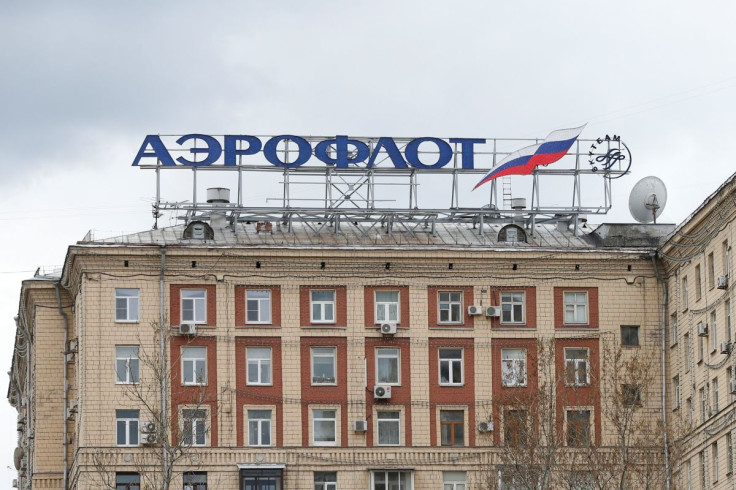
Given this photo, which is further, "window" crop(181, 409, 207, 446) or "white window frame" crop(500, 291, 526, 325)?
"white window frame" crop(500, 291, 526, 325)

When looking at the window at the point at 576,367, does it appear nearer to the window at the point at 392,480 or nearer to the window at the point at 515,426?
the window at the point at 515,426

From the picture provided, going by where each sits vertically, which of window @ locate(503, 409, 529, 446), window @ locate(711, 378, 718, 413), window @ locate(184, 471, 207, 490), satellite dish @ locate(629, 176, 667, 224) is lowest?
window @ locate(184, 471, 207, 490)

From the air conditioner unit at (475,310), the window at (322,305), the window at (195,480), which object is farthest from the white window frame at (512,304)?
the window at (195,480)

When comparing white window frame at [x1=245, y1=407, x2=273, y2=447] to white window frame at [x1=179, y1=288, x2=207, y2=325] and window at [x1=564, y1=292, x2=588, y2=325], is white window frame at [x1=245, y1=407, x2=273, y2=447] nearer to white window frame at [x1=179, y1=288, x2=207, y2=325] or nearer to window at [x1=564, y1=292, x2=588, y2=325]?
white window frame at [x1=179, y1=288, x2=207, y2=325]

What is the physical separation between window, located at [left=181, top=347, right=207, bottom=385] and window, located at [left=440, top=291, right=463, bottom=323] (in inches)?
299

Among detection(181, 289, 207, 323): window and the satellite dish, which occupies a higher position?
the satellite dish

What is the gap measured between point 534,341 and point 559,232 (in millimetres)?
4823

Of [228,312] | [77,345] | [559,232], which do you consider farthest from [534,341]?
[77,345]

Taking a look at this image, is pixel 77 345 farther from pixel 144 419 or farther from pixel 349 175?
pixel 349 175

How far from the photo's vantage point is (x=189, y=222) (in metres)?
71.8

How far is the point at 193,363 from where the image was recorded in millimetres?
68938

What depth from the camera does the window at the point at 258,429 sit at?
6875cm

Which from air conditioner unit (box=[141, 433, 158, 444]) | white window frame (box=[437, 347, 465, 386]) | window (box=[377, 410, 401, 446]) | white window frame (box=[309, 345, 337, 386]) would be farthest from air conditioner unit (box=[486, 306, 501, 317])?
air conditioner unit (box=[141, 433, 158, 444])

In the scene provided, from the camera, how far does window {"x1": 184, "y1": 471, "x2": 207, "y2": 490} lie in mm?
67938
